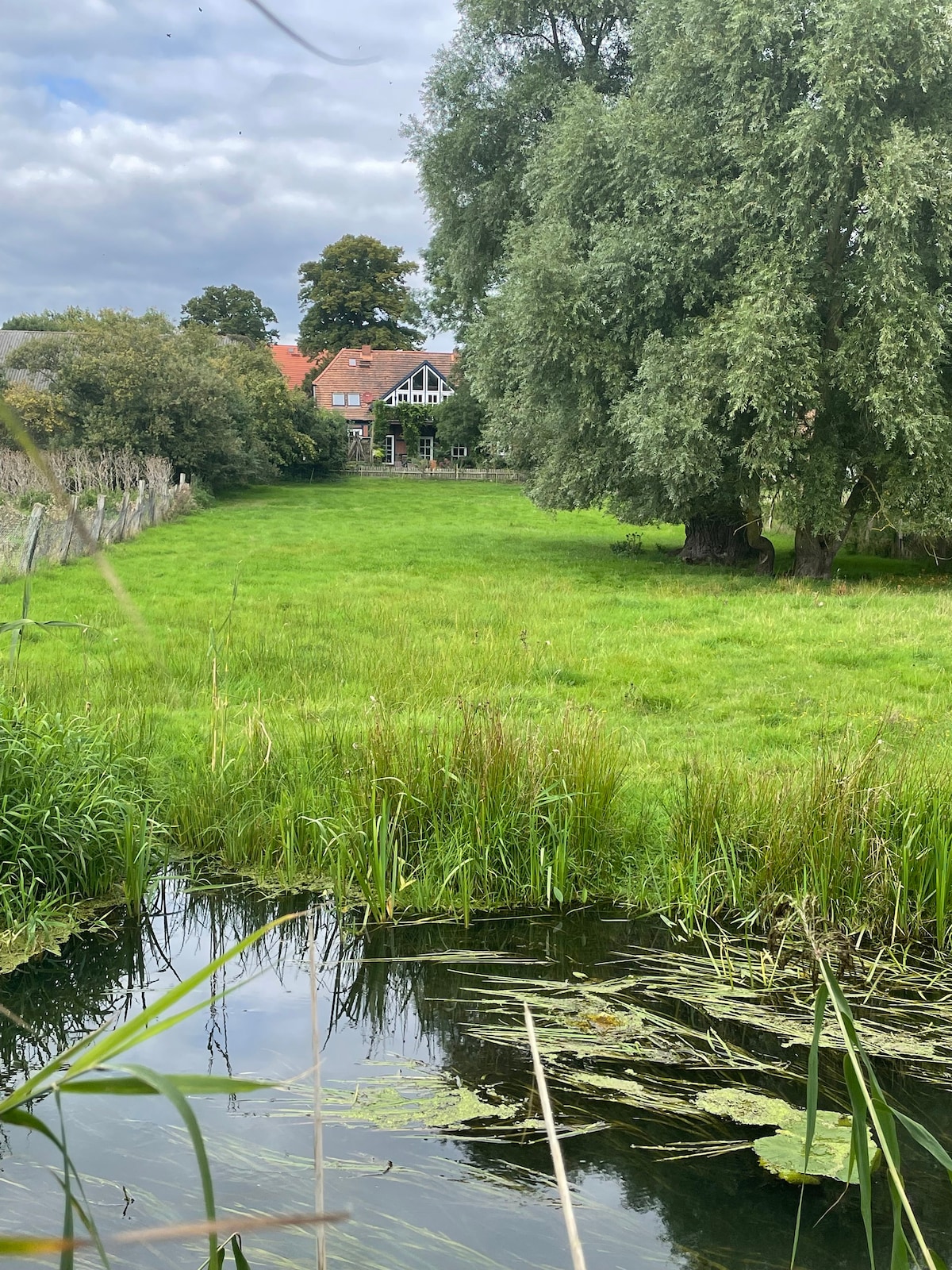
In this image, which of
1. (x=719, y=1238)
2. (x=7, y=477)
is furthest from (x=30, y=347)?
(x=719, y=1238)

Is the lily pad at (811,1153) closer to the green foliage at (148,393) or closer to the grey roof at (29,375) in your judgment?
the green foliage at (148,393)

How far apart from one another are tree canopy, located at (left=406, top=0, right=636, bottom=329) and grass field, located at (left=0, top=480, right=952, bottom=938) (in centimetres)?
959

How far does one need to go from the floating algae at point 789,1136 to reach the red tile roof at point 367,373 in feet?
203

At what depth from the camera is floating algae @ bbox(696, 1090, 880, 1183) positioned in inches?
121

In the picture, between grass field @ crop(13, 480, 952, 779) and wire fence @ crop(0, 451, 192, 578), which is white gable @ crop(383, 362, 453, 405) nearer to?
wire fence @ crop(0, 451, 192, 578)

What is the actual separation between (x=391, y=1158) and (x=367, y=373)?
6473cm

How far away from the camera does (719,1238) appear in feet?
9.36

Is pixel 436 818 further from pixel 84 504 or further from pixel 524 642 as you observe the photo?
pixel 84 504

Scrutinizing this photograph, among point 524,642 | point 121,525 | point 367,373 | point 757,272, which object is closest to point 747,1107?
point 524,642

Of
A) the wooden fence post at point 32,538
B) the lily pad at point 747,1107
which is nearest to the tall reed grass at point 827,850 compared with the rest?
the lily pad at point 747,1107

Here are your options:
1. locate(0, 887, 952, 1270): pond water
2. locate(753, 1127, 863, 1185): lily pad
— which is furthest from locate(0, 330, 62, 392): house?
locate(753, 1127, 863, 1185): lily pad

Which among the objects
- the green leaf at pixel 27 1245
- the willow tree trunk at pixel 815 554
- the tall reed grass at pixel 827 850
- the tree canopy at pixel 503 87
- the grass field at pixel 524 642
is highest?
the tree canopy at pixel 503 87

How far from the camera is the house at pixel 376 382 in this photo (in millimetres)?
63969

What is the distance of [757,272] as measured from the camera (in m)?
16.3
